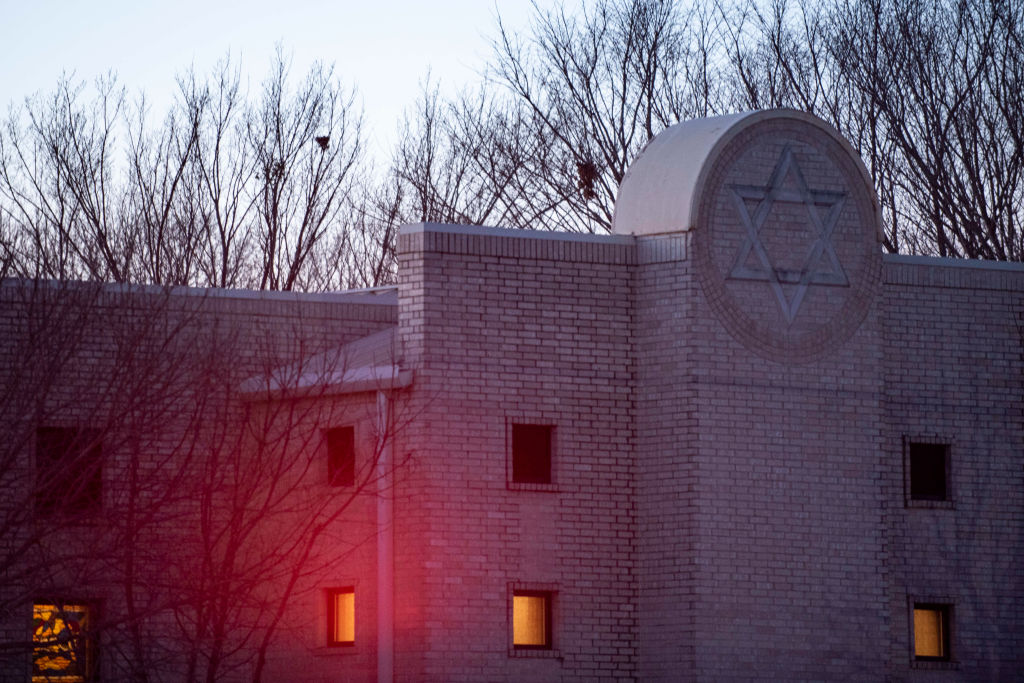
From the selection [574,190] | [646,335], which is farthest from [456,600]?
[574,190]

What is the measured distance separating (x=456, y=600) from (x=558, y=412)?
95.8 inches

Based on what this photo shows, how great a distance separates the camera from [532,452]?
21.7 m

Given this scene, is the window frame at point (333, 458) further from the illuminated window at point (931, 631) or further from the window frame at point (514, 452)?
the illuminated window at point (931, 631)

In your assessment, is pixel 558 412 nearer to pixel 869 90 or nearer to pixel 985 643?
pixel 985 643

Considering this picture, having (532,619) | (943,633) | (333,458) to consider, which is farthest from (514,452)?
(943,633)

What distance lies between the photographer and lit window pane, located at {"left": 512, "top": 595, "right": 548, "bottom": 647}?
2127 cm

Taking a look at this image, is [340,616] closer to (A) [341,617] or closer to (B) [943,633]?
(A) [341,617]

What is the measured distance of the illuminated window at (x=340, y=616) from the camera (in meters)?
22.0

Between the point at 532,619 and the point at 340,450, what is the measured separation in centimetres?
303

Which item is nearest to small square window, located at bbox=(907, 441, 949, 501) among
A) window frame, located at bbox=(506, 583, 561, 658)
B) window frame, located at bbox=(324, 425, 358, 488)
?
window frame, located at bbox=(506, 583, 561, 658)

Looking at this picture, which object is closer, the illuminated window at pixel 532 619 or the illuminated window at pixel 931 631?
the illuminated window at pixel 532 619

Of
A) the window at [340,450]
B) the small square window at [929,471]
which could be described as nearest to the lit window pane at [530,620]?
the window at [340,450]

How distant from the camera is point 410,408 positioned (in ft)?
69.5

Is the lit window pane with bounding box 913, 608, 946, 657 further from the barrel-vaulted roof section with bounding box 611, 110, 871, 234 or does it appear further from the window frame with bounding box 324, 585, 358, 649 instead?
the window frame with bounding box 324, 585, 358, 649
